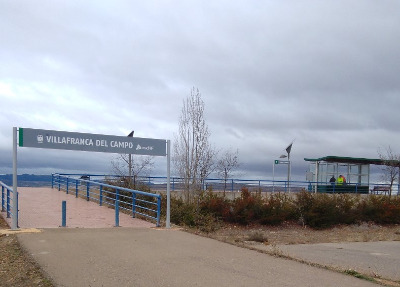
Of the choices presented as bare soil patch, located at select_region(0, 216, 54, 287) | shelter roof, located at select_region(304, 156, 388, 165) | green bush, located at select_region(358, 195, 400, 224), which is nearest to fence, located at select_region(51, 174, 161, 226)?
bare soil patch, located at select_region(0, 216, 54, 287)

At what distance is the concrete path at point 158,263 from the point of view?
24.2ft

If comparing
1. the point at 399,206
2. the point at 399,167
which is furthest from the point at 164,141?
the point at 399,167

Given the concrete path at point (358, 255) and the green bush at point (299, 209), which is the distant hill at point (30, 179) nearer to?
the green bush at point (299, 209)

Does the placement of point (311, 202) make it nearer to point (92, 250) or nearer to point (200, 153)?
point (200, 153)

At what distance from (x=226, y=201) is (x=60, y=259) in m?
17.0

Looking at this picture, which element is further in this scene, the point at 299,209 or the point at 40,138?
the point at 299,209

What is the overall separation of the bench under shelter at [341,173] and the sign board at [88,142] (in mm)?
21101

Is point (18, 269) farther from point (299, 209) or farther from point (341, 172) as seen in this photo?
point (341, 172)

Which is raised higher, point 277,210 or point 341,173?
point 341,173

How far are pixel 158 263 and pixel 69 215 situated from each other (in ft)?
27.3

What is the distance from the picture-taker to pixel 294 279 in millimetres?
7742

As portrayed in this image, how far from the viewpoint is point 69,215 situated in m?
16.0

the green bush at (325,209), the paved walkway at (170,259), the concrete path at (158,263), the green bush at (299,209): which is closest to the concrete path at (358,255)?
the paved walkway at (170,259)

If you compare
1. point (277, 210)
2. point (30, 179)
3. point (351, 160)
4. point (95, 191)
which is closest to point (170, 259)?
point (95, 191)
